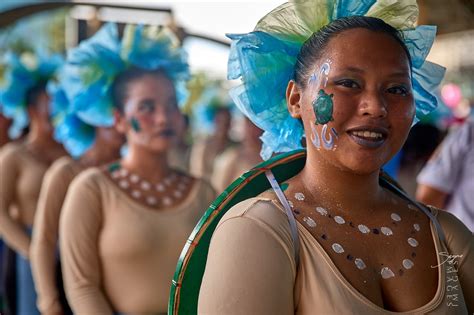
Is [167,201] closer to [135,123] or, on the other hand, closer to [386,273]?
[135,123]

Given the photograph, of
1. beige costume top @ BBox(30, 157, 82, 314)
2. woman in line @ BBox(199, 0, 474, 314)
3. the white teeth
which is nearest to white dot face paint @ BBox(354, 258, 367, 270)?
woman in line @ BBox(199, 0, 474, 314)

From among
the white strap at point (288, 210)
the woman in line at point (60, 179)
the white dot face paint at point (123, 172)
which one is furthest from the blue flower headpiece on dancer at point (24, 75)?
the white strap at point (288, 210)

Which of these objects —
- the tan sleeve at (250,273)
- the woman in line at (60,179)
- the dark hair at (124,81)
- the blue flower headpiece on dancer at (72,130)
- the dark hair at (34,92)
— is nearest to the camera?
the tan sleeve at (250,273)

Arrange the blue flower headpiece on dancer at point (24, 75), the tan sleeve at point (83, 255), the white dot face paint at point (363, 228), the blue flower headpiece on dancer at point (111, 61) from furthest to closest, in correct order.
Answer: the blue flower headpiece on dancer at point (24, 75)
the blue flower headpiece on dancer at point (111, 61)
the tan sleeve at point (83, 255)
the white dot face paint at point (363, 228)

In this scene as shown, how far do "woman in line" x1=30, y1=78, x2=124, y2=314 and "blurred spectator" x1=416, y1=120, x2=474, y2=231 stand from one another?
6.19 feet

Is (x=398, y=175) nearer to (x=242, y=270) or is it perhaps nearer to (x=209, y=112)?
(x=242, y=270)

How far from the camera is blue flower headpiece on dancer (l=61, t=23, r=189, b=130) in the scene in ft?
14.3

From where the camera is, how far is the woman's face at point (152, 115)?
4.07m

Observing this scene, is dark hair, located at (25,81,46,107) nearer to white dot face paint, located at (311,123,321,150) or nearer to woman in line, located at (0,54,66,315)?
woman in line, located at (0,54,66,315)

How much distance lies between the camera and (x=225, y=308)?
6.34 ft

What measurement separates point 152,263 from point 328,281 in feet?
6.25

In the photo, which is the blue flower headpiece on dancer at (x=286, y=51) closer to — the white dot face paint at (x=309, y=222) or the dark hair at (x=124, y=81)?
the white dot face paint at (x=309, y=222)

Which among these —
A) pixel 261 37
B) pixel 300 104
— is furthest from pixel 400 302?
pixel 261 37

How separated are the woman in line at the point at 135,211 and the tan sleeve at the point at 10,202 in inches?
71.0
